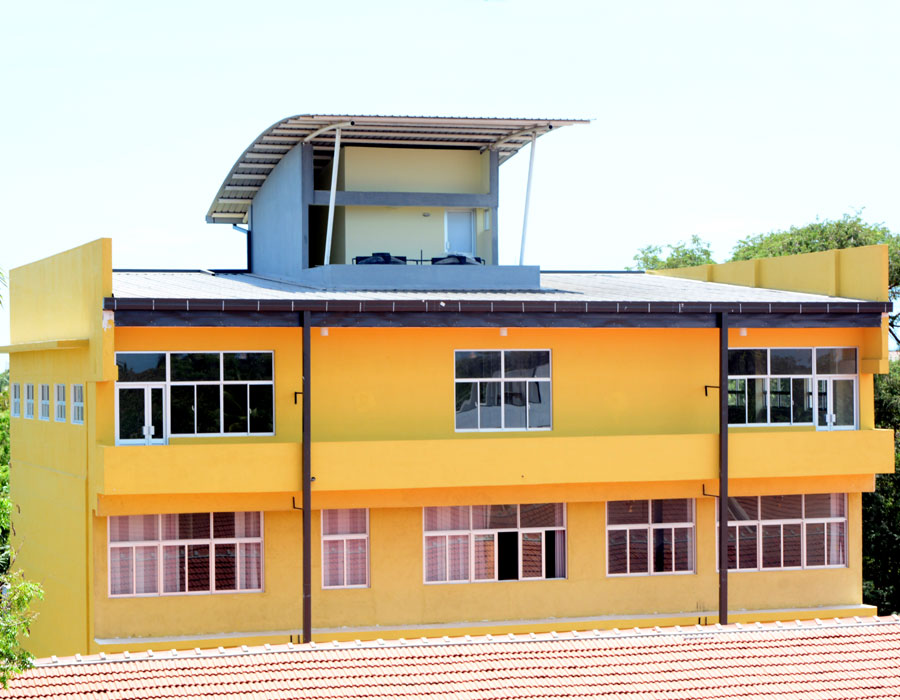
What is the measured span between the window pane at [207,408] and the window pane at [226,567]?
1.91 metres

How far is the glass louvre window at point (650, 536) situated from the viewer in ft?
68.5

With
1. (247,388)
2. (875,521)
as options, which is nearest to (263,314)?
(247,388)

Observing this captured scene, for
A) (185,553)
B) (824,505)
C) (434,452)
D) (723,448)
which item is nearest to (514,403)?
(434,452)

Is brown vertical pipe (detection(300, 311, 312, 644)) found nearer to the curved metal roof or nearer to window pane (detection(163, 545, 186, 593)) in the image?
window pane (detection(163, 545, 186, 593))

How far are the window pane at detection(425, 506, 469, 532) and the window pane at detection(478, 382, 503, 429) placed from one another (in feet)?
4.87

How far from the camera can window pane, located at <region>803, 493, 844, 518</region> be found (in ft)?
71.6

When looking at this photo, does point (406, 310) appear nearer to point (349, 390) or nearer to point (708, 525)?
point (349, 390)

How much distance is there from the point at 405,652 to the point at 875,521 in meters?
24.6

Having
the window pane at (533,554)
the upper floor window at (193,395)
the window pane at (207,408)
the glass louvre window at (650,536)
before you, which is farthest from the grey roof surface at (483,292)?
the window pane at (533,554)

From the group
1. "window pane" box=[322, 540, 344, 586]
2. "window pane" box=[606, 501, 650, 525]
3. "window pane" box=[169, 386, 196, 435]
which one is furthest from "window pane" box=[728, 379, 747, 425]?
"window pane" box=[169, 386, 196, 435]

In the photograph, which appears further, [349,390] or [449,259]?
[449,259]

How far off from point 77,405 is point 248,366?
3247 millimetres

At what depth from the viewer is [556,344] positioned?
816 inches

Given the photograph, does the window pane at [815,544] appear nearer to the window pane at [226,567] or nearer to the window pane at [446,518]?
the window pane at [446,518]
